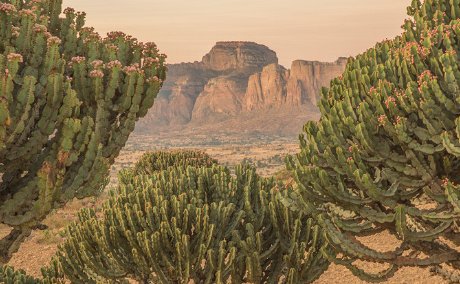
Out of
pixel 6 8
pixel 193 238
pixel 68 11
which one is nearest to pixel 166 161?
pixel 68 11

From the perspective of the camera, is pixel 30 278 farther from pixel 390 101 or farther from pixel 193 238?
pixel 390 101

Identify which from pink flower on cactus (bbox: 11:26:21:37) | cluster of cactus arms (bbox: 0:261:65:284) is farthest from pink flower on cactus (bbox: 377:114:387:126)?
cluster of cactus arms (bbox: 0:261:65:284)

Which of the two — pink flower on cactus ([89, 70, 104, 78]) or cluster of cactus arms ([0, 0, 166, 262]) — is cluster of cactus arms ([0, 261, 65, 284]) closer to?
cluster of cactus arms ([0, 0, 166, 262])

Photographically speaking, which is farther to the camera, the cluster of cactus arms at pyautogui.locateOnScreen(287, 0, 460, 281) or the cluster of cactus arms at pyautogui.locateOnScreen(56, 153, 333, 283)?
the cluster of cactus arms at pyautogui.locateOnScreen(56, 153, 333, 283)

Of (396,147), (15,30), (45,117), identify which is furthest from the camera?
(396,147)

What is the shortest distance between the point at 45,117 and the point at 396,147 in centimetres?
434

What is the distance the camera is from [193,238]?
7.14m

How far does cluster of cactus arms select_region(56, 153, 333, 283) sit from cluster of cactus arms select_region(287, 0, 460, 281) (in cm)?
91

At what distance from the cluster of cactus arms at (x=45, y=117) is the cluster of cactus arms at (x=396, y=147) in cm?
274

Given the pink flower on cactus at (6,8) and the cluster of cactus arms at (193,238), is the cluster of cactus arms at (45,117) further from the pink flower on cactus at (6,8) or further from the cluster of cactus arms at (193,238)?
the cluster of cactus arms at (193,238)

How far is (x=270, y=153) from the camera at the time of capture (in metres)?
104

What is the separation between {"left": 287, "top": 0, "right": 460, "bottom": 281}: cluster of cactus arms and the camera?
551 centimetres

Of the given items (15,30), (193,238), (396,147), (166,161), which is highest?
(15,30)

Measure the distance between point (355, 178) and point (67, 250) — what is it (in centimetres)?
494
